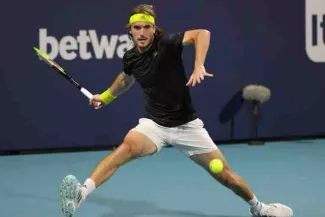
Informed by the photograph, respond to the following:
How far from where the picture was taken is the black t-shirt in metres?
4.79

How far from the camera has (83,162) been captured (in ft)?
24.9

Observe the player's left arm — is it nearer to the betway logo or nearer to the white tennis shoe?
the white tennis shoe

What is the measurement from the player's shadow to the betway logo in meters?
2.56

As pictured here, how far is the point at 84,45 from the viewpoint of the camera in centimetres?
794

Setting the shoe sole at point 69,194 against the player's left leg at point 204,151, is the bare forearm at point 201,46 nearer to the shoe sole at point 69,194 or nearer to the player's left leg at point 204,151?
the player's left leg at point 204,151

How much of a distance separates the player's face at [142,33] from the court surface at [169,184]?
4.74 ft

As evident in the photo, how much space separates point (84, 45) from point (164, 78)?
331cm

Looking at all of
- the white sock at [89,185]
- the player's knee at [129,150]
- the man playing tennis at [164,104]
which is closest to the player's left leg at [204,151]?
the man playing tennis at [164,104]

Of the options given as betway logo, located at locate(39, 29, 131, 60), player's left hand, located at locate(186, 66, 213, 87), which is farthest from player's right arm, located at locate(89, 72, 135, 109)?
betway logo, located at locate(39, 29, 131, 60)

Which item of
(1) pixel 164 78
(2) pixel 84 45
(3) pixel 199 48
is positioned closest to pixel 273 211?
(1) pixel 164 78

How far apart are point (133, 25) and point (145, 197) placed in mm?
1801

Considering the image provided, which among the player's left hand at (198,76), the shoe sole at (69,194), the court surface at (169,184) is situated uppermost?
the player's left hand at (198,76)

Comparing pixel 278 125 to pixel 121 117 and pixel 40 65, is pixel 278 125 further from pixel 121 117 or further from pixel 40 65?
pixel 40 65

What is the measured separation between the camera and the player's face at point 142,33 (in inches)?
187
